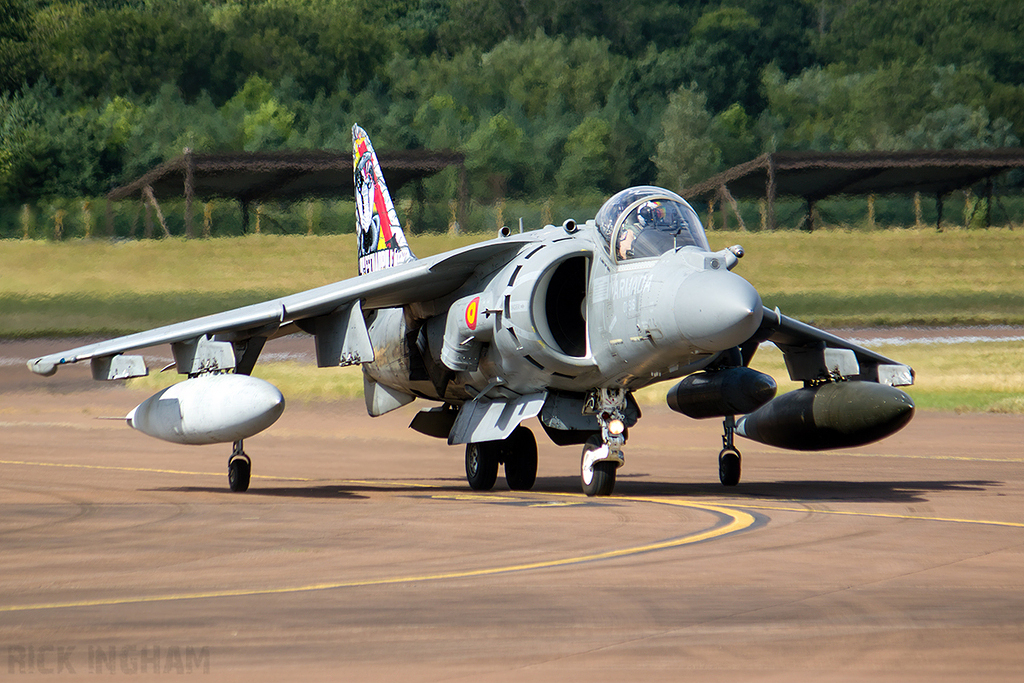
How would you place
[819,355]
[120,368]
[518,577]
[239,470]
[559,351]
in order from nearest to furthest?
[518,577] → [559,351] → [120,368] → [239,470] → [819,355]

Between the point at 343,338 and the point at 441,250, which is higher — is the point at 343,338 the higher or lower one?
the lower one

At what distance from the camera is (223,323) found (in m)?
16.0

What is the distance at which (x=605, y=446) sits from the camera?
1412 centimetres

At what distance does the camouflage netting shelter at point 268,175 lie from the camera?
47219 mm

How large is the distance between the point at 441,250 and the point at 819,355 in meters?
30.1

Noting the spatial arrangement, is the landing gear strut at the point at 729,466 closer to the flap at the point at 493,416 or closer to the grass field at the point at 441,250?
the flap at the point at 493,416

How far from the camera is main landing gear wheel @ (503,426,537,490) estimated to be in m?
16.5

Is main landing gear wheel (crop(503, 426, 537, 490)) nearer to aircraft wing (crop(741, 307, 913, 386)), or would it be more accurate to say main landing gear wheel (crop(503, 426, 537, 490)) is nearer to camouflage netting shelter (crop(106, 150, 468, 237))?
aircraft wing (crop(741, 307, 913, 386))

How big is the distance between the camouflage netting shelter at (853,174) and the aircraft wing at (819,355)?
35.1 m

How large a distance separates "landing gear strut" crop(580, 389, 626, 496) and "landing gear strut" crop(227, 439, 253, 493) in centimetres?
452

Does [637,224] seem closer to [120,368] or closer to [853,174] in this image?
[120,368]

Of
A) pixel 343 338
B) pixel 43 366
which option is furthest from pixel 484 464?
pixel 43 366

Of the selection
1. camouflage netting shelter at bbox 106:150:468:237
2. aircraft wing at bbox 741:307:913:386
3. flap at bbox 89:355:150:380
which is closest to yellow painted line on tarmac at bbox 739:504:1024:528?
aircraft wing at bbox 741:307:913:386

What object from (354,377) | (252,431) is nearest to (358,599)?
(252,431)
